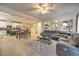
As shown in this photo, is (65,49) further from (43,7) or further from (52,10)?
(43,7)

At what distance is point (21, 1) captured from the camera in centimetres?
247

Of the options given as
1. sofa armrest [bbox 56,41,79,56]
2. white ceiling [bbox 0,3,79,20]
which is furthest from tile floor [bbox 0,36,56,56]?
white ceiling [bbox 0,3,79,20]

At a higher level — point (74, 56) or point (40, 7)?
point (40, 7)

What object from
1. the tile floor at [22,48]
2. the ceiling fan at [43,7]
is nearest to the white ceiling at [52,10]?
the ceiling fan at [43,7]

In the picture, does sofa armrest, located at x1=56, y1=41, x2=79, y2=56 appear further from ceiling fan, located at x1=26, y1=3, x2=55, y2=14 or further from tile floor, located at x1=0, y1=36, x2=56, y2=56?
ceiling fan, located at x1=26, y1=3, x2=55, y2=14

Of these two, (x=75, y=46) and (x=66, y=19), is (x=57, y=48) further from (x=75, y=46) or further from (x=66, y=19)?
(x=66, y=19)

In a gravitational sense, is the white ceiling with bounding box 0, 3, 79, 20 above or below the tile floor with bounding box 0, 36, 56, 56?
above

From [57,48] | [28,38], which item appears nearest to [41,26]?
[28,38]

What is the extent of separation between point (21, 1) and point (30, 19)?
1.29 ft

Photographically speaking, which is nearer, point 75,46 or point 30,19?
point 75,46

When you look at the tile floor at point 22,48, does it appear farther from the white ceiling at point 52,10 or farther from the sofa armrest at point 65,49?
the white ceiling at point 52,10

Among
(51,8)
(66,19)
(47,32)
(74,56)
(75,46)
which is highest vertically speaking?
(51,8)

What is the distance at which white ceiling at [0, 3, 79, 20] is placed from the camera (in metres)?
2.49

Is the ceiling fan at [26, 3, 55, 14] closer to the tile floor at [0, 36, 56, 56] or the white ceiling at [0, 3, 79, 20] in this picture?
the white ceiling at [0, 3, 79, 20]
